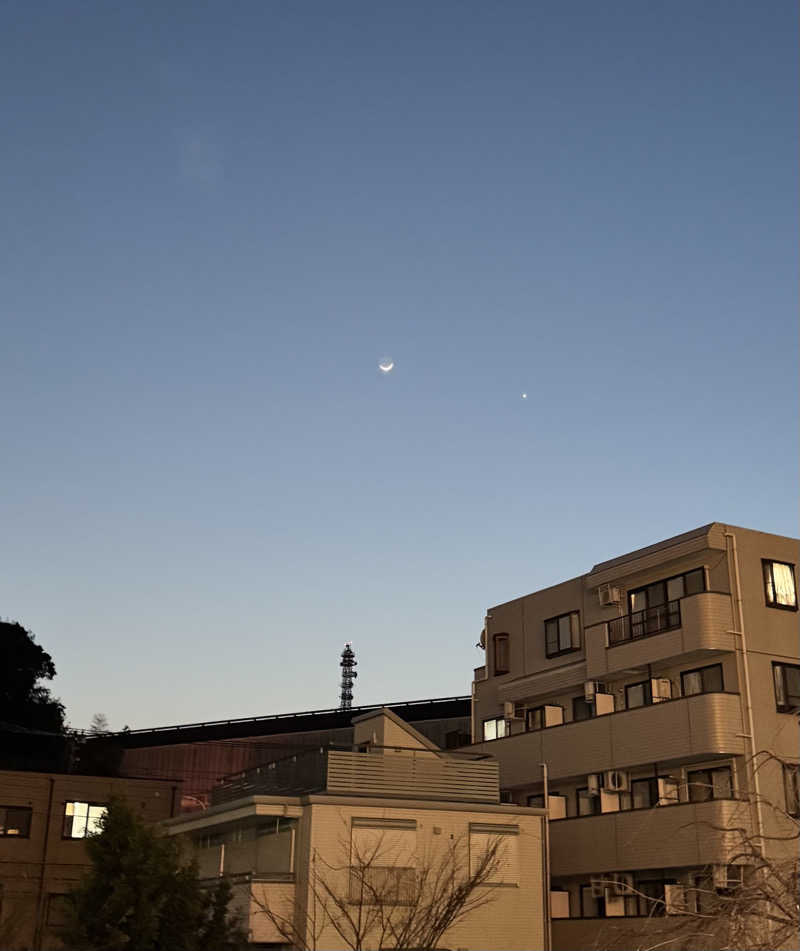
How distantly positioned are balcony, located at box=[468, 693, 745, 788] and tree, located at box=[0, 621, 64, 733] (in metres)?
39.9

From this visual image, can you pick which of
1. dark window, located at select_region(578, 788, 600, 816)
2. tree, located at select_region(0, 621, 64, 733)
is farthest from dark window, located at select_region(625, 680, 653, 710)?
tree, located at select_region(0, 621, 64, 733)

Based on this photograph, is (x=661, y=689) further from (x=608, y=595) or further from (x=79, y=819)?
(x=79, y=819)

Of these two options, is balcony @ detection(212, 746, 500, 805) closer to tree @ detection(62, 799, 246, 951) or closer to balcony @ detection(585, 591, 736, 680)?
tree @ detection(62, 799, 246, 951)

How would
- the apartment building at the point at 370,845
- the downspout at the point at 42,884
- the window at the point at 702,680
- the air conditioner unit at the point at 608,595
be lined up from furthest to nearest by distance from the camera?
the air conditioner unit at the point at 608,595 < the downspout at the point at 42,884 < the window at the point at 702,680 < the apartment building at the point at 370,845

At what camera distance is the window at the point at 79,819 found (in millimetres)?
41562

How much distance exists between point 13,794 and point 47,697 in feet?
121

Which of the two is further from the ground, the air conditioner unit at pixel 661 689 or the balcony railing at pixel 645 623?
the balcony railing at pixel 645 623

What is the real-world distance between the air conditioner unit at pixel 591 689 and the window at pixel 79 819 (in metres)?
17.0

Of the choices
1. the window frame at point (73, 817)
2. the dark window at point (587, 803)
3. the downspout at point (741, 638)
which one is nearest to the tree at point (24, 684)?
the window frame at point (73, 817)

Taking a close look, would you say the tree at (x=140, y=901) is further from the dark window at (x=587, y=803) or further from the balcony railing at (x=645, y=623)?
the balcony railing at (x=645, y=623)

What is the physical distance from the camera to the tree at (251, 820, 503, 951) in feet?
95.3

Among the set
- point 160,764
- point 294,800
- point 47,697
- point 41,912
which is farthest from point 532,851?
point 47,697

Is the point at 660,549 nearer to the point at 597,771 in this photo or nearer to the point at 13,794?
the point at 597,771

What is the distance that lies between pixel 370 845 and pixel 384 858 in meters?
0.51
